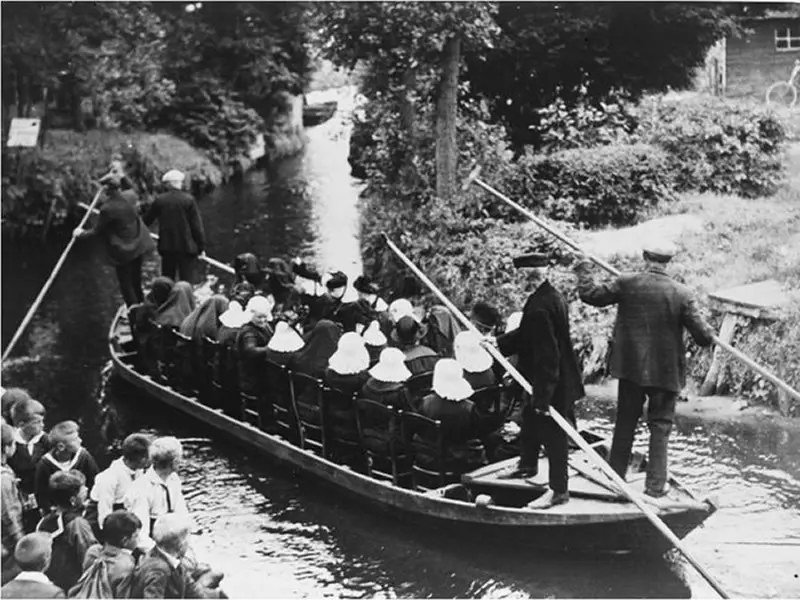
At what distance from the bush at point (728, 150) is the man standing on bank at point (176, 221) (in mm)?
6472

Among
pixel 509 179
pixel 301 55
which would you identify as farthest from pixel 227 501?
pixel 301 55

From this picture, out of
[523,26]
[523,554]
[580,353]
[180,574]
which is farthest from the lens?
[523,26]

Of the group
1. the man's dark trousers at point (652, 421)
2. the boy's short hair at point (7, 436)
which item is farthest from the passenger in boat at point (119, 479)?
the man's dark trousers at point (652, 421)

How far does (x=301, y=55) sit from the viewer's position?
1160 inches

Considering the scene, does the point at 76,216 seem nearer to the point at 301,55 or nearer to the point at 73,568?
the point at 301,55

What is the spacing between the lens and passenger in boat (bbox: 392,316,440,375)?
824 cm

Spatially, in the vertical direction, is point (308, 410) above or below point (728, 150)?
below

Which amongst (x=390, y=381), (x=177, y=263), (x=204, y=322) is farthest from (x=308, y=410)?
(x=177, y=263)

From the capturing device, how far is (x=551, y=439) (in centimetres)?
712

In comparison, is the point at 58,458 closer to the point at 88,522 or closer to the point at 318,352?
the point at 88,522

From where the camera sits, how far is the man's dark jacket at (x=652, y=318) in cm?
696

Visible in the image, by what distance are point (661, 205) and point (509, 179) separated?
202cm

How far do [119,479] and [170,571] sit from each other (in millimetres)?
1208

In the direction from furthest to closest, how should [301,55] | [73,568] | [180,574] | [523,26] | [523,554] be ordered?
[301,55] < [523,26] < [523,554] < [73,568] < [180,574]
